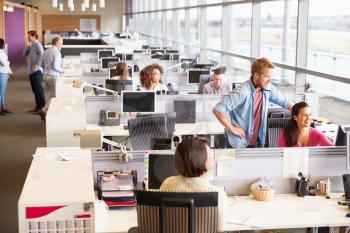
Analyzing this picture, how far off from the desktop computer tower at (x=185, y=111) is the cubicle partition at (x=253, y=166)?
9.11 ft

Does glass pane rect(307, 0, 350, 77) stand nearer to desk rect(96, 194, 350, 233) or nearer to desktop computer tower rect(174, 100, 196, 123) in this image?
desktop computer tower rect(174, 100, 196, 123)

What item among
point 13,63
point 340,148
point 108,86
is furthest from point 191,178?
point 13,63

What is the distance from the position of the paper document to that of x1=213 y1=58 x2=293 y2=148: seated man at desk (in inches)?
36.4

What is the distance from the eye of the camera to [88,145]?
11.9ft

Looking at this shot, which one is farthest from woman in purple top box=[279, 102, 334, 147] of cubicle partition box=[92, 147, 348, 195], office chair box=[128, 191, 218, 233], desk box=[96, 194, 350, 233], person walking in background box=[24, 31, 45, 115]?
person walking in background box=[24, 31, 45, 115]

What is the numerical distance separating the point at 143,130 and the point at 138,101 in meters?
0.69

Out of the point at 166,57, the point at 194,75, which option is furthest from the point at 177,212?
the point at 166,57

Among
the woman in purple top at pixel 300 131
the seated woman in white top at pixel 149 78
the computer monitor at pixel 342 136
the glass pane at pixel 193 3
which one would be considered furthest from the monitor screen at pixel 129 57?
the computer monitor at pixel 342 136

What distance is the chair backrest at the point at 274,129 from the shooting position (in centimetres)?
526

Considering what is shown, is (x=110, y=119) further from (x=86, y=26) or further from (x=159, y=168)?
(x=86, y=26)

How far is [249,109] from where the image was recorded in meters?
4.69

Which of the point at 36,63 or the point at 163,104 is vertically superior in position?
the point at 36,63

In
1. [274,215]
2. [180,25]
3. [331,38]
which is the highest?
[180,25]

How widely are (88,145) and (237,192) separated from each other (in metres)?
0.96
